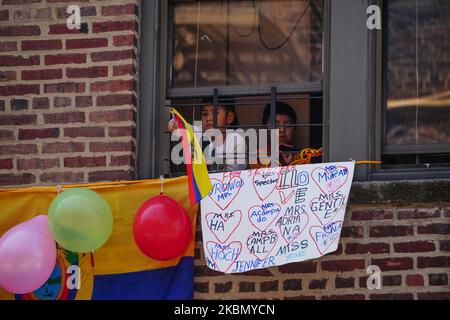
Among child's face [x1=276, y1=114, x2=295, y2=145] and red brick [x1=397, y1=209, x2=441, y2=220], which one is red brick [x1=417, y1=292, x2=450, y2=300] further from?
child's face [x1=276, y1=114, x2=295, y2=145]

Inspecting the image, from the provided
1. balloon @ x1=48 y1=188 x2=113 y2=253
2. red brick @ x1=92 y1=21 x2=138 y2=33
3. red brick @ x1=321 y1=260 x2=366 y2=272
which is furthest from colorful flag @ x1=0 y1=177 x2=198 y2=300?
red brick @ x1=92 y1=21 x2=138 y2=33

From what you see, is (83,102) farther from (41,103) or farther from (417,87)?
(417,87)

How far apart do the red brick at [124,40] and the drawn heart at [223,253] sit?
51.6 inches

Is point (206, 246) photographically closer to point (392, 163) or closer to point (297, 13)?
point (392, 163)

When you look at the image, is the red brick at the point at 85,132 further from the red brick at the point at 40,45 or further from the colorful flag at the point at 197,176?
the colorful flag at the point at 197,176

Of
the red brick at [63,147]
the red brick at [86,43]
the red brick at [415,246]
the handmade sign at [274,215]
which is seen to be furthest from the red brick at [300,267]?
the red brick at [86,43]

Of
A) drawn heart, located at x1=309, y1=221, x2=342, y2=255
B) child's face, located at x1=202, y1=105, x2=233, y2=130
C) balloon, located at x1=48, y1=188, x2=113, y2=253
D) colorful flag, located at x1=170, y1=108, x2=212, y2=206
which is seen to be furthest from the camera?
child's face, located at x1=202, y1=105, x2=233, y2=130

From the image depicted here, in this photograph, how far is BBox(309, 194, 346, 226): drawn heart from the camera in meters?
5.12

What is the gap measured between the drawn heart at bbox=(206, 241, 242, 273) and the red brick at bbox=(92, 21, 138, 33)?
1.41m

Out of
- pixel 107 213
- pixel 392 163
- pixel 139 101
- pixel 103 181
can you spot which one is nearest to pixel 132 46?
pixel 139 101

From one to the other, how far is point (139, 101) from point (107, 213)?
964 millimetres

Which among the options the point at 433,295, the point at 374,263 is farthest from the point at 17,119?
the point at 433,295

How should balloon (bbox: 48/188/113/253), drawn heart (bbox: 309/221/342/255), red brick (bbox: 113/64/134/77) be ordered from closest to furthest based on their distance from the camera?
balloon (bbox: 48/188/113/253), drawn heart (bbox: 309/221/342/255), red brick (bbox: 113/64/134/77)
